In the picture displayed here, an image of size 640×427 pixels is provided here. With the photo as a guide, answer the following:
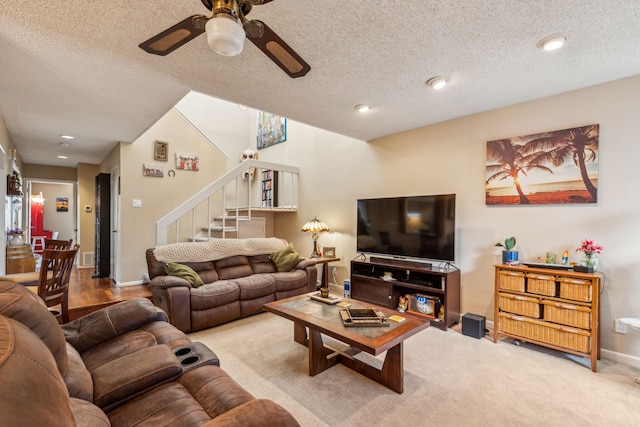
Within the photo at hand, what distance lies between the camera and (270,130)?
601 cm

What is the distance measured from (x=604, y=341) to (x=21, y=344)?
3.80 m

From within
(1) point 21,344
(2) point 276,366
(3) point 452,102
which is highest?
(3) point 452,102

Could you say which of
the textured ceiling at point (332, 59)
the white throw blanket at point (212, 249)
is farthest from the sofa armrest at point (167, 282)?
the textured ceiling at point (332, 59)

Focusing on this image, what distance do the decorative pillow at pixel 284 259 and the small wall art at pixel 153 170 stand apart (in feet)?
7.66

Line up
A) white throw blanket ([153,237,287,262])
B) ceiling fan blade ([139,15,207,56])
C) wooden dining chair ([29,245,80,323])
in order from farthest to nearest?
white throw blanket ([153,237,287,262]) → wooden dining chair ([29,245,80,323]) → ceiling fan blade ([139,15,207,56])

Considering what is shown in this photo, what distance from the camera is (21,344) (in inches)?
29.9

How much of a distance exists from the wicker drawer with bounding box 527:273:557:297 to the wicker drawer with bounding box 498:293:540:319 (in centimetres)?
9

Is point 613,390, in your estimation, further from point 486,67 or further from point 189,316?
point 189,316

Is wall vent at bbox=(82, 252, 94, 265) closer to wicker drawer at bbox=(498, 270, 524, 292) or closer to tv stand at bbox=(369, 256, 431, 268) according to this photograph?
tv stand at bbox=(369, 256, 431, 268)

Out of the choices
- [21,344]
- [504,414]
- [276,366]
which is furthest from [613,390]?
[21,344]

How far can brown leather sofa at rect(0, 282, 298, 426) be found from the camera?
0.64 meters

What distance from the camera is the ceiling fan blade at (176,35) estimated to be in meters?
1.35

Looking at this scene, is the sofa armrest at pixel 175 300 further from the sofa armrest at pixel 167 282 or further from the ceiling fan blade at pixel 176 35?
the ceiling fan blade at pixel 176 35

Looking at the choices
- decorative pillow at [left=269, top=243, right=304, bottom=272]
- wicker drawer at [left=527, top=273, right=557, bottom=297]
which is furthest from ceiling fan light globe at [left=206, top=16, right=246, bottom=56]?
decorative pillow at [left=269, top=243, right=304, bottom=272]
